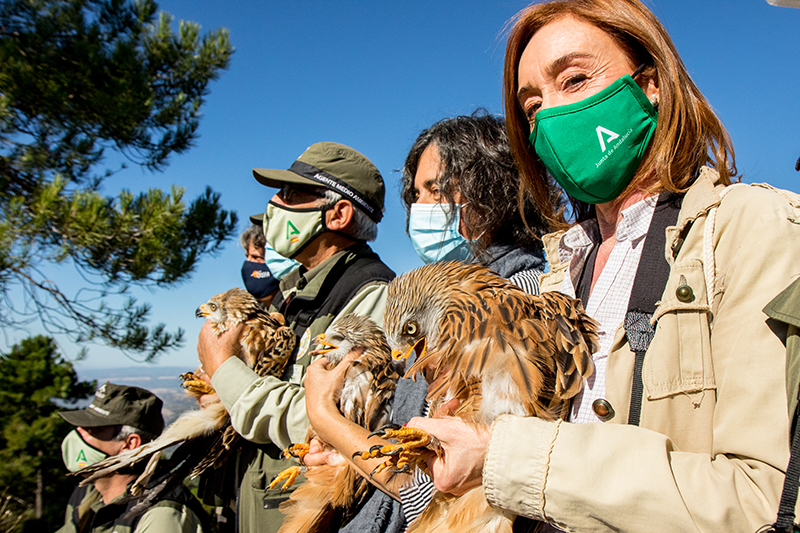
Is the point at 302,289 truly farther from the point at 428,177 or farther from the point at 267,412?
the point at 428,177

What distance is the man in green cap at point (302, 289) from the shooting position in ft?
9.40

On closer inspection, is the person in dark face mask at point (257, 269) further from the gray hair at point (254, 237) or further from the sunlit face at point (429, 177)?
the sunlit face at point (429, 177)

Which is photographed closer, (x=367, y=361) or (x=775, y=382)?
(x=775, y=382)

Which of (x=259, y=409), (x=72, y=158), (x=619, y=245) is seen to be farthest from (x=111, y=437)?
(x=619, y=245)

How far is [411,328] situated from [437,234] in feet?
4.12

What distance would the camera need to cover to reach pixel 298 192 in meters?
3.82

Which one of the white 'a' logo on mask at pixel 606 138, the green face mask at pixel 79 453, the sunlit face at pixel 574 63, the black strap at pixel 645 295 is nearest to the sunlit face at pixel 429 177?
the sunlit face at pixel 574 63

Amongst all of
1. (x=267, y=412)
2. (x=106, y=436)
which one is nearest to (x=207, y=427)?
(x=267, y=412)

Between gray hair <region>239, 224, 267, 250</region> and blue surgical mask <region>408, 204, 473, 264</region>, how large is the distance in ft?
14.0

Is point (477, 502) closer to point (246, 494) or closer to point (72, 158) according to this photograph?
point (246, 494)

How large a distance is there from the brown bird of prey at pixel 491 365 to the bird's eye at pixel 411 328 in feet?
0.28

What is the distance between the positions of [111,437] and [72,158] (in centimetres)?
496

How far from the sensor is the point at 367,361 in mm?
2705

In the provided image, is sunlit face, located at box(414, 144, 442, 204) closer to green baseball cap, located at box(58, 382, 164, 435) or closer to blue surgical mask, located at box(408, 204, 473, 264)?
blue surgical mask, located at box(408, 204, 473, 264)
